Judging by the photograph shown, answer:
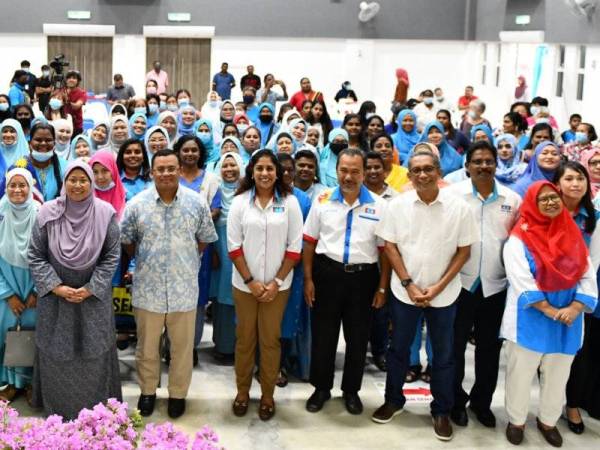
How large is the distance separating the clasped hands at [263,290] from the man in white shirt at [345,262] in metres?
0.25

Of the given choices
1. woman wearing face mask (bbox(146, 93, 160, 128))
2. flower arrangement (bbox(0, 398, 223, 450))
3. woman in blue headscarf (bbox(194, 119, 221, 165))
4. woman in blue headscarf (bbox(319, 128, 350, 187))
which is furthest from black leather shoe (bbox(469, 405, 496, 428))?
woman wearing face mask (bbox(146, 93, 160, 128))

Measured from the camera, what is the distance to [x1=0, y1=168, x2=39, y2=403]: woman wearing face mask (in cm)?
465

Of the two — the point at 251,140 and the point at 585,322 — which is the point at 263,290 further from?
the point at 251,140

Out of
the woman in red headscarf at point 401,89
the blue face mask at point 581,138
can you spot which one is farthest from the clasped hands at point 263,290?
the woman in red headscarf at point 401,89

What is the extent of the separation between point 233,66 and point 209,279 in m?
16.2

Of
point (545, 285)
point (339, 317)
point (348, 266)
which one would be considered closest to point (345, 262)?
point (348, 266)

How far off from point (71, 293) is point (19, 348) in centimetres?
65

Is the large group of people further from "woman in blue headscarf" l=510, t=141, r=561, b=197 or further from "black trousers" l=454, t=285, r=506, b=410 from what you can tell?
"woman in blue headscarf" l=510, t=141, r=561, b=197

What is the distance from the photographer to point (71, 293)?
4340 mm

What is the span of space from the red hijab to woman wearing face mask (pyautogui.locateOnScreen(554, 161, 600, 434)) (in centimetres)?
26

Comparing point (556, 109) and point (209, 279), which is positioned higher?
point (556, 109)

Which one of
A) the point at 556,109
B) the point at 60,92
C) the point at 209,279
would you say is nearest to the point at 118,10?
the point at 60,92

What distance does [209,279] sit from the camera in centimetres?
557

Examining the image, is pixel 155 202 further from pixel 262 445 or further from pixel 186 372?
pixel 262 445
